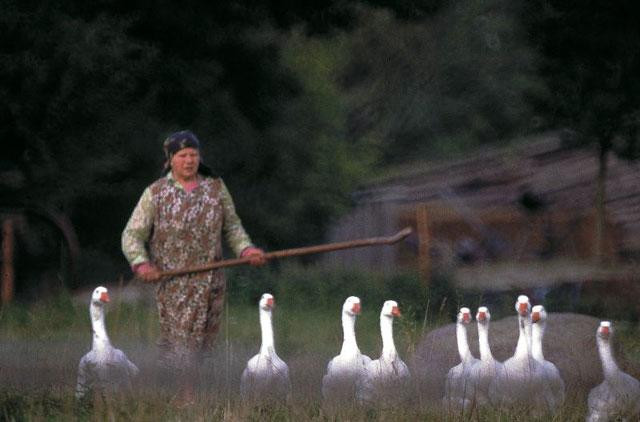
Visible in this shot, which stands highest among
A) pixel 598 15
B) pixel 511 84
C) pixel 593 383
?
pixel 511 84

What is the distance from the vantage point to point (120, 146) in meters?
20.4

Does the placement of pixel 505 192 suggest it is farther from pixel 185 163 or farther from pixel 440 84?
pixel 185 163

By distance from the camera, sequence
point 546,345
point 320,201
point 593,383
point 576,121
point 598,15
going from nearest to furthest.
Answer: point 593,383
point 546,345
point 598,15
point 576,121
point 320,201

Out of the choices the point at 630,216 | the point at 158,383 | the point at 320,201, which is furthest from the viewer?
the point at 320,201

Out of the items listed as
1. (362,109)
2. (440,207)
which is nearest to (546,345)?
(440,207)

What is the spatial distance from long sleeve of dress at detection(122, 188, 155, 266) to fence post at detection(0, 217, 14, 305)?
A: 8.59m

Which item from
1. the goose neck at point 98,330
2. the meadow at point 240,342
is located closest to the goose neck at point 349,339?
the meadow at point 240,342

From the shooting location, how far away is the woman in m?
10.0

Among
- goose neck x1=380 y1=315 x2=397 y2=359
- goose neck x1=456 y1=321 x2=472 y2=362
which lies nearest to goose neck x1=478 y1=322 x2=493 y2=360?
goose neck x1=456 y1=321 x2=472 y2=362

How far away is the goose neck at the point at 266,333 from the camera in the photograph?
401 inches

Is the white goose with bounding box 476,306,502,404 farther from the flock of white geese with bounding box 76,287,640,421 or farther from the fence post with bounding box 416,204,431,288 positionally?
the fence post with bounding box 416,204,431,288

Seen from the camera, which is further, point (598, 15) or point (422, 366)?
point (598, 15)

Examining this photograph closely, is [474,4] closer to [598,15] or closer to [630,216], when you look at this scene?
[630,216]

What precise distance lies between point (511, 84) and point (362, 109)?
4.47 meters
